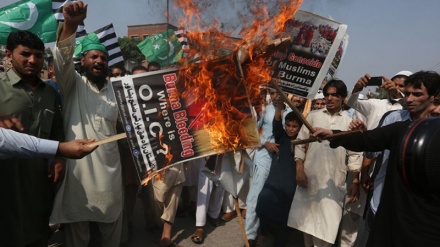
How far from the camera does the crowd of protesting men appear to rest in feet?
8.41

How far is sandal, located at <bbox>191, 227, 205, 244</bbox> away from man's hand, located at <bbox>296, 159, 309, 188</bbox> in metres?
1.58

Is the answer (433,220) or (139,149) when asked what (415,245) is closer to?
(433,220)

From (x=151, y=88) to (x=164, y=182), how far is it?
1924 millimetres

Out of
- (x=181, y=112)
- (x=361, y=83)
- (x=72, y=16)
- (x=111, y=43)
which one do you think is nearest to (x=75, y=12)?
(x=72, y=16)

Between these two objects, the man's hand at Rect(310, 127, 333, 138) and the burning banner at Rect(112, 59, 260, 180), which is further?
the man's hand at Rect(310, 127, 333, 138)

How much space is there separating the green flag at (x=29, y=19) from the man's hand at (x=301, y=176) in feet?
16.4

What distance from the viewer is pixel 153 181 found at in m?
4.62

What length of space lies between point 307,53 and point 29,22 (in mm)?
4848

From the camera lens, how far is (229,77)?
2.99m

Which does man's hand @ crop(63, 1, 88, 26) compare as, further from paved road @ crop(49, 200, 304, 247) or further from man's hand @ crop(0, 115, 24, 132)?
paved road @ crop(49, 200, 304, 247)

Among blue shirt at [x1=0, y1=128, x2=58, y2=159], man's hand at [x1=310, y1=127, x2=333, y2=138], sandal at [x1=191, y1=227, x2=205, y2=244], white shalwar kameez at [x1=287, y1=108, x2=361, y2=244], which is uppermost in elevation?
blue shirt at [x1=0, y1=128, x2=58, y2=159]

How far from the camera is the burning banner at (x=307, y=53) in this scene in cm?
395

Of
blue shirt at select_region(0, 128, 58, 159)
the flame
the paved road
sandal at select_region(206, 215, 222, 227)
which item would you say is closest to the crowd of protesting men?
blue shirt at select_region(0, 128, 58, 159)

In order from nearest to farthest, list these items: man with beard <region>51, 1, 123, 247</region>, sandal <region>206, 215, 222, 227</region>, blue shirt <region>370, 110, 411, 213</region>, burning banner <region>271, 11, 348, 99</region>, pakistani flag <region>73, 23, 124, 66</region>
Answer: blue shirt <region>370, 110, 411, 213</region> < man with beard <region>51, 1, 123, 247</region> < burning banner <region>271, 11, 348, 99</region> < sandal <region>206, 215, 222, 227</region> < pakistani flag <region>73, 23, 124, 66</region>
